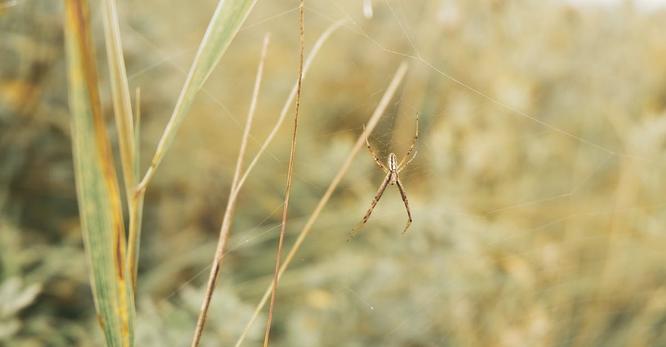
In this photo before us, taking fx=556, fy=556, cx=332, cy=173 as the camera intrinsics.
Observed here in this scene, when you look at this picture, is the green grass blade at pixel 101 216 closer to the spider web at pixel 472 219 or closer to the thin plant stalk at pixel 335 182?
the thin plant stalk at pixel 335 182

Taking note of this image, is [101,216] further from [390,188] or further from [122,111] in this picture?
[390,188]

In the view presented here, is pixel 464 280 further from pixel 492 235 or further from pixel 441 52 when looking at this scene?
pixel 441 52

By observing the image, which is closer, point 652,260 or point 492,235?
point 492,235

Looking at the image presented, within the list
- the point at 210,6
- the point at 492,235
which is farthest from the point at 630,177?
the point at 210,6

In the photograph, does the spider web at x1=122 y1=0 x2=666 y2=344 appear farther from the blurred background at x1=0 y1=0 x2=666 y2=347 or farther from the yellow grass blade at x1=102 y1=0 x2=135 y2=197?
the yellow grass blade at x1=102 y1=0 x2=135 y2=197

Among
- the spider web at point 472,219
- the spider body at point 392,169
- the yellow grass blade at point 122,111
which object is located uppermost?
the yellow grass blade at point 122,111

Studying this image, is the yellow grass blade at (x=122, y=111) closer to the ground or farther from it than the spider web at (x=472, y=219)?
farther from it

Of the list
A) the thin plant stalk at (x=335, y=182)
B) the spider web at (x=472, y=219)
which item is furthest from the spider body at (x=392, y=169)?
the spider web at (x=472, y=219)
